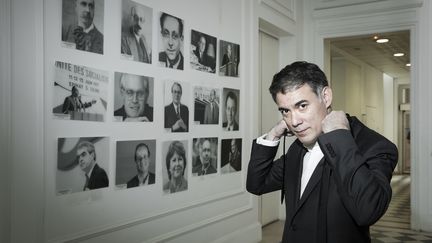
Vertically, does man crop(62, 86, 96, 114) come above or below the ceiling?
below

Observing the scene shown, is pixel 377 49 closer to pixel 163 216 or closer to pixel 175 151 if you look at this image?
pixel 175 151

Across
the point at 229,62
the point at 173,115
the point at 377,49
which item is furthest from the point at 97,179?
the point at 377,49

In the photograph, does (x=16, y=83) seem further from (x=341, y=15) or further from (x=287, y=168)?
(x=341, y=15)

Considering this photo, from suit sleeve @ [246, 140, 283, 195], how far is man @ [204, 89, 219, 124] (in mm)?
2011

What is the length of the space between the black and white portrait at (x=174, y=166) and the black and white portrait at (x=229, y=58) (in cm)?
107

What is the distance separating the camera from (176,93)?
359 centimetres

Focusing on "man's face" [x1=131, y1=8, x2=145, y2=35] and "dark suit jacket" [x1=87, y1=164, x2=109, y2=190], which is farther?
"man's face" [x1=131, y1=8, x2=145, y2=35]

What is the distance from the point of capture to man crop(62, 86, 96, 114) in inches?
101

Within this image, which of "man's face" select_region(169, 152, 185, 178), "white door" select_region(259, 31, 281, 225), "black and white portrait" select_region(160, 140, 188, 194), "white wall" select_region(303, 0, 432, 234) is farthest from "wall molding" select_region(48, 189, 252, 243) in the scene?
"white wall" select_region(303, 0, 432, 234)

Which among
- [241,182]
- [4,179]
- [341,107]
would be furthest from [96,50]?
[341,107]

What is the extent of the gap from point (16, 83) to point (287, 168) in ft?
5.15

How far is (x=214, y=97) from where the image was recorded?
4.20 m

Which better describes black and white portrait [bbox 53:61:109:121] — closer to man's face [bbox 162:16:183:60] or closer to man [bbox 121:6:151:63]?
man [bbox 121:6:151:63]

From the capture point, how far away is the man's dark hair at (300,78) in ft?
5.34
